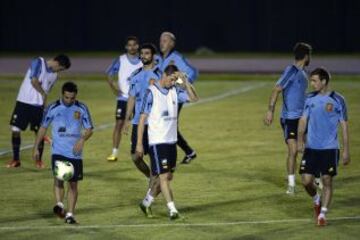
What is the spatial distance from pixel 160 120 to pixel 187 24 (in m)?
36.7

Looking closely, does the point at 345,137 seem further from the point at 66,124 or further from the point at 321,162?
the point at 66,124

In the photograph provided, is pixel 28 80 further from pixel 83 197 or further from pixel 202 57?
pixel 202 57

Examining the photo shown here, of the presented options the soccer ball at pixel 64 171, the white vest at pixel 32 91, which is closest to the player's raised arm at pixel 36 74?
the white vest at pixel 32 91

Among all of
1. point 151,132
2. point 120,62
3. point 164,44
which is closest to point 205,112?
point 120,62

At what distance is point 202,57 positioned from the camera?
45.7 meters

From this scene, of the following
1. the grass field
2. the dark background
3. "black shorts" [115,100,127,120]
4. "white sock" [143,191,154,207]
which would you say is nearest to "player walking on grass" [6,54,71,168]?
the grass field

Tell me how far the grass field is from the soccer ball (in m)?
0.58

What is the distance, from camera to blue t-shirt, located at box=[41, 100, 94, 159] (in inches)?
493

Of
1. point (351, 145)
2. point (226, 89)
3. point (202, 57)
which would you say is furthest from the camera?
point (202, 57)

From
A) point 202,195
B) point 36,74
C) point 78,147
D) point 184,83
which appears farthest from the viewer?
point 36,74

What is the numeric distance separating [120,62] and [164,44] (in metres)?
1.97

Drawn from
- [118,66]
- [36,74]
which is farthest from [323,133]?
[118,66]

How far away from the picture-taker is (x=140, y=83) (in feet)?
47.0

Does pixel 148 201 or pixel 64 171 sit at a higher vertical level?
pixel 64 171
